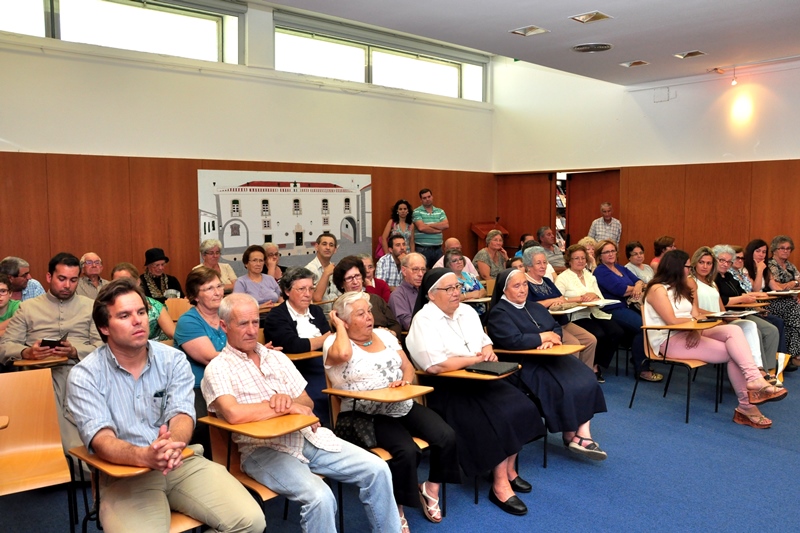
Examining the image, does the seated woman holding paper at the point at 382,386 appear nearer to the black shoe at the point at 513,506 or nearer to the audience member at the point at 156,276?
the black shoe at the point at 513,506

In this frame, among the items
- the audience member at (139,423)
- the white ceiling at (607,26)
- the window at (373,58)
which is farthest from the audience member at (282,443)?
the window at (373,58)

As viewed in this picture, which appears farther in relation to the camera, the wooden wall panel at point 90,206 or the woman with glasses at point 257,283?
the wooden wall panel at point 90,206

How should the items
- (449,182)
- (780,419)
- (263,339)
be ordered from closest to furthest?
(263,339) < (780,419) < (449,182)

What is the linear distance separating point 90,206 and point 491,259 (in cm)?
488

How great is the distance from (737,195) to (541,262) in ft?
16.3

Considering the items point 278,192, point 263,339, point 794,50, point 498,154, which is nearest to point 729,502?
point 263,339

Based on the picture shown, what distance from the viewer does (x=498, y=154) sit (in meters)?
12.2

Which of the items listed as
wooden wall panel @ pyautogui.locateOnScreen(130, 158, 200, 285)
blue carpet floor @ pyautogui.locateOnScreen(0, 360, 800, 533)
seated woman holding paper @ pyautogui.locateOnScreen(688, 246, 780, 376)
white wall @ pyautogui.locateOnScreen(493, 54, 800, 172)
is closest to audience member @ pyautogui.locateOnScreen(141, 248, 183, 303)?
wooden wall panel @ pyautogui.locateOnScreen(130, 158, 200, 285)

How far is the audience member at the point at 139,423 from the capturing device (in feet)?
8.09

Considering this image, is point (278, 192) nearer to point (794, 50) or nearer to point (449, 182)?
point (449, 182)

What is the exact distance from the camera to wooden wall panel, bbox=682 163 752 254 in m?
9.17

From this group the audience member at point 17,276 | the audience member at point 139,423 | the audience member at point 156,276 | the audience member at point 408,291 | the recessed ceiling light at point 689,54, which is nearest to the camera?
the audience member at point 139,423

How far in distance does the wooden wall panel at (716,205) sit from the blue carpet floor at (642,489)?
15.2 ft

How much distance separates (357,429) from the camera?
11.0ft
